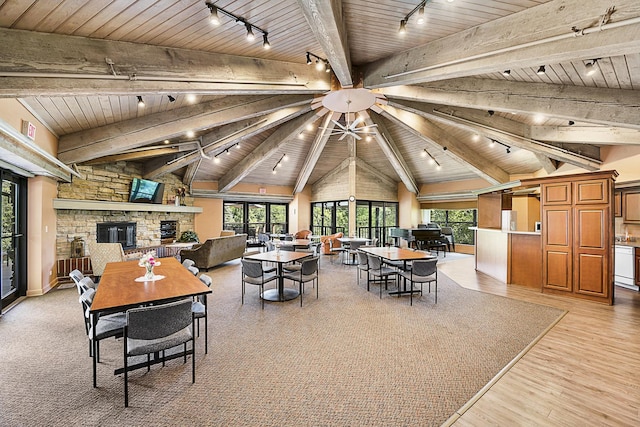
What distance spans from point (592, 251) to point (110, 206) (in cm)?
1049

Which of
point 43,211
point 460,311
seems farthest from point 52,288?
point 460,311

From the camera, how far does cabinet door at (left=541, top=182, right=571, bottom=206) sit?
5.23 metres

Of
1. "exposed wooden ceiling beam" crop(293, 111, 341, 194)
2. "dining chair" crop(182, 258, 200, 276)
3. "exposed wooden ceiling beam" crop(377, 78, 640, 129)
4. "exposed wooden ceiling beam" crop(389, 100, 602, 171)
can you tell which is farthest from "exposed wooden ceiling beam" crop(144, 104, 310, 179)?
"dining chair" crop(182, 258, 200, 276)

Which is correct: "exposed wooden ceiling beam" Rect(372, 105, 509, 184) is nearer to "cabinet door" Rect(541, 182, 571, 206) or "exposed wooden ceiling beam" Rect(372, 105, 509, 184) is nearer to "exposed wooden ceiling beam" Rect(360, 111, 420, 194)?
"exposed wooden ceiling beam" Rect(360, 111, 420, 194)

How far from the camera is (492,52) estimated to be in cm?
301

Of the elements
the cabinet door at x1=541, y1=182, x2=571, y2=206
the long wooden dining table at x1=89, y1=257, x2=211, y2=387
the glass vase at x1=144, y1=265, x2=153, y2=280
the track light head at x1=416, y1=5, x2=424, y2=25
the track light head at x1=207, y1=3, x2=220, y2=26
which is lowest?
the long wooden dining table at x1=89, y1=257, x2=211, y2=387

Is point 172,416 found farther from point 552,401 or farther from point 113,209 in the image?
point 113,209

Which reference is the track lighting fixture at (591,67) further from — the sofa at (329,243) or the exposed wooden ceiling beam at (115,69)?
the sofa at (329,243)

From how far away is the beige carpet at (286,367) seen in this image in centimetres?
219

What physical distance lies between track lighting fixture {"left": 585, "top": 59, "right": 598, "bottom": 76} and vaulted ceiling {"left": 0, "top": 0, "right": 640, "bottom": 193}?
0.07ft

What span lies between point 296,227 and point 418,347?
32.4ft

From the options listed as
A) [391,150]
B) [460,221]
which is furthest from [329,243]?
[460,221]

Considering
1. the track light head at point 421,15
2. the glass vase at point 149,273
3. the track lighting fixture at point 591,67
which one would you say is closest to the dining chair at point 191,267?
the glass vase at point 149,273

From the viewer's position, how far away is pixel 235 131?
6.75 meters
